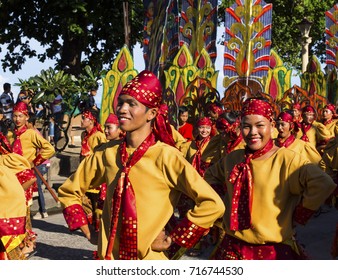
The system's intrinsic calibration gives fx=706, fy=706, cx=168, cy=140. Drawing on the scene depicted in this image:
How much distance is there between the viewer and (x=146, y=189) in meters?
3.95

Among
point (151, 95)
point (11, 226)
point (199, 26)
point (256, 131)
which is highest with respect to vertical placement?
point (199, 26)

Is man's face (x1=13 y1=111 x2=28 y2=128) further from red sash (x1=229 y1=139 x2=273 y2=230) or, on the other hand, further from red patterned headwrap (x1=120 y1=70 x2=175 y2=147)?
red patterned headwrap (x1=120 y1=70 x2=175 y2=147)

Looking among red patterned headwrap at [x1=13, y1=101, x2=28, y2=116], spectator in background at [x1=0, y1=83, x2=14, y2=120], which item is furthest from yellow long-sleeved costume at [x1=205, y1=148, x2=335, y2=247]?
spectator in background at [x1=0, y1=83, x2=14, y2=120]

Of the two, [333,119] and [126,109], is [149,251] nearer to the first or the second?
[126,109]

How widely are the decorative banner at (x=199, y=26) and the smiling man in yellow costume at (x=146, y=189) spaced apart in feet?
45.8

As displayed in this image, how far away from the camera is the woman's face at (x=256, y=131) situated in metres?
4.73

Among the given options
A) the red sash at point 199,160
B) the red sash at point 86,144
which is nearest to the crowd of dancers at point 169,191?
the red sash at point 199,160

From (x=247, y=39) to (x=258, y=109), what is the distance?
13.0m

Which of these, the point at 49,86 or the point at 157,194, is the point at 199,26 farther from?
the point at 157,194

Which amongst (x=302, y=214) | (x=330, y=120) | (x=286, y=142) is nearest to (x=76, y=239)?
(x=286, y=142)

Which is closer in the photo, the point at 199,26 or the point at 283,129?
the point at 283,129

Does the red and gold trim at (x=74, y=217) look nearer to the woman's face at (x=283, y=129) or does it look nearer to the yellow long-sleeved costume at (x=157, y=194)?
the yellow long-sleeved costume at (x=157, y=194)

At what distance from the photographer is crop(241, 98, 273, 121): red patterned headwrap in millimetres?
4766
